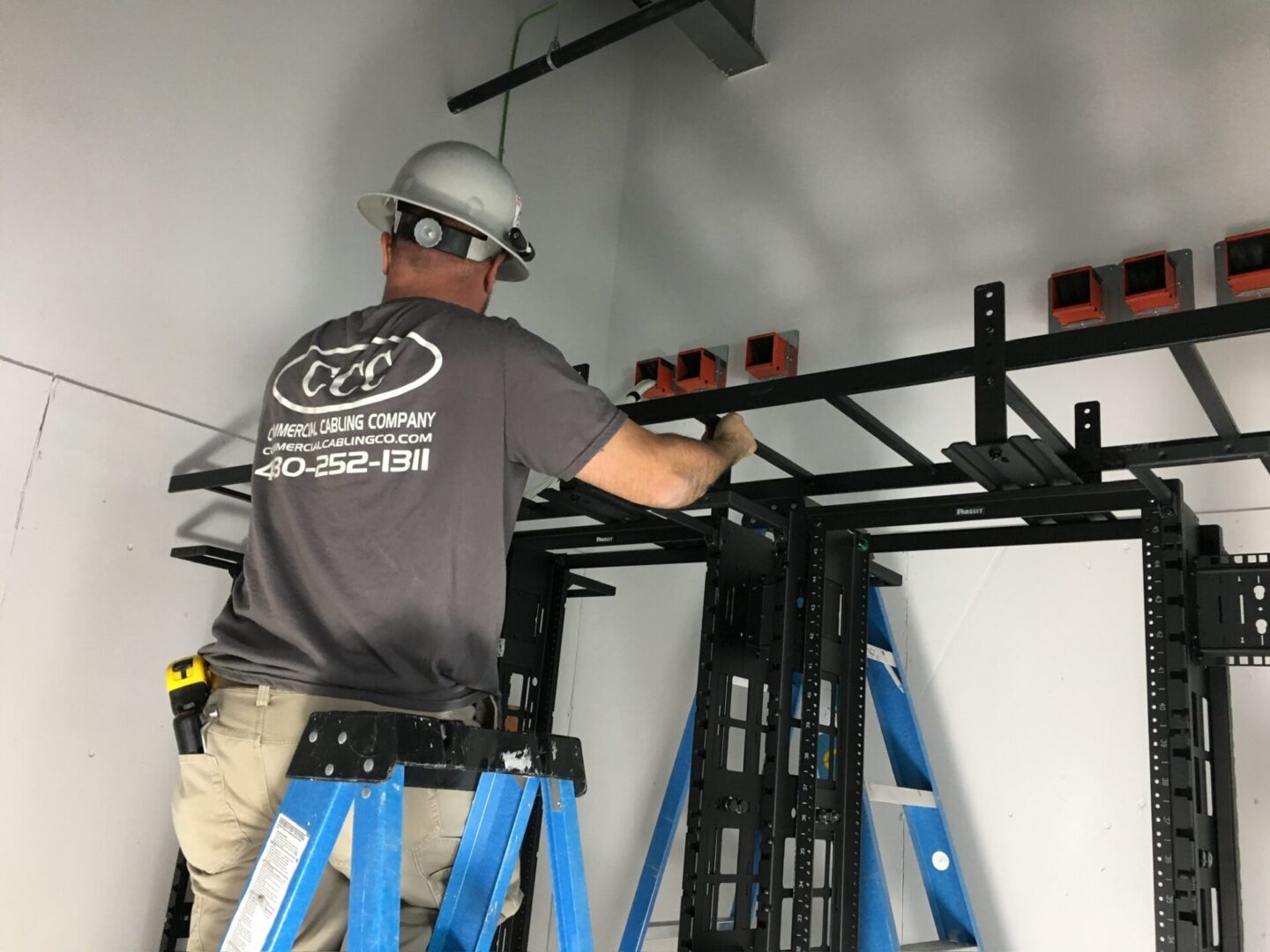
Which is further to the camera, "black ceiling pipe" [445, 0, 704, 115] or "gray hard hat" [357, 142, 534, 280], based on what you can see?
"black ceiling pipe" [445, 0, 704, 115]

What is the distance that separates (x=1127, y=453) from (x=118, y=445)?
2515mm

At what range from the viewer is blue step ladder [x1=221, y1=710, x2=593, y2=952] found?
4.24 ft

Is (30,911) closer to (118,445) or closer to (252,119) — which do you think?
(118,445)

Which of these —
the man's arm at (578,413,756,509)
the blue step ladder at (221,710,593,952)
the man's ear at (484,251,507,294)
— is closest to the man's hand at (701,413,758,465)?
the man's arm at (578,413,756,509)

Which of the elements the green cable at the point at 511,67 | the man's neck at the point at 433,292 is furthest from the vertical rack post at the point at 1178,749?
the green cable at the point at 511,67

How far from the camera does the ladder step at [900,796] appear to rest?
2748 millimetres

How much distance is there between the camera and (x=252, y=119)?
10.8 ft

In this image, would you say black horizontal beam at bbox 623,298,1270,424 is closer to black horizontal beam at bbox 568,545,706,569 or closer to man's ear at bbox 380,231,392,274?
man's ear at bbox 380,231,392,274

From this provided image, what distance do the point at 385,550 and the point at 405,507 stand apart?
0.07 metres

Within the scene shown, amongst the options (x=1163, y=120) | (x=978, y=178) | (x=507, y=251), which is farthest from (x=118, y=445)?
(x=1163, y=120)

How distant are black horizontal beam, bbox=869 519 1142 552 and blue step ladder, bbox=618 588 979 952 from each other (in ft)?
0.55

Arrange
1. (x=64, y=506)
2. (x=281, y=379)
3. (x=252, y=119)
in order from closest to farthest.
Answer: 1. (x=281, y=379)
2. (x=64, y=506)
3. (x=252, y=119)

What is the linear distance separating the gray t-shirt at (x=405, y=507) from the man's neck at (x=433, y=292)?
6.9 inches

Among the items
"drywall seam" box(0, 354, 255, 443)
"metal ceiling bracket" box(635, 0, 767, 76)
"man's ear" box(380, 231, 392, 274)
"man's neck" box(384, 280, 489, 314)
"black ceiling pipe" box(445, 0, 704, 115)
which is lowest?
"man's neck" box(384, 280, 489, 314)
